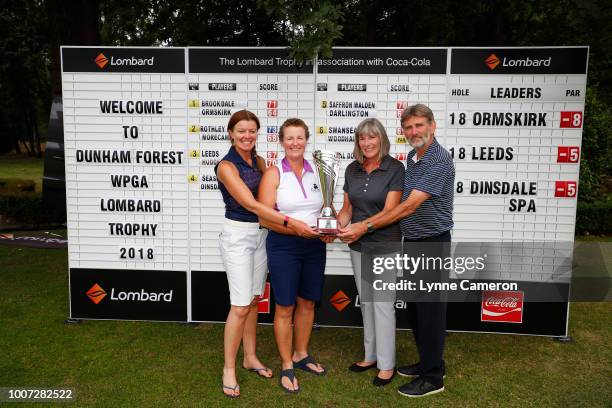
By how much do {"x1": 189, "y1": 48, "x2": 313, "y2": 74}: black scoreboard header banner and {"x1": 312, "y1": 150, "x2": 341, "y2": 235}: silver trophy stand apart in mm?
1132

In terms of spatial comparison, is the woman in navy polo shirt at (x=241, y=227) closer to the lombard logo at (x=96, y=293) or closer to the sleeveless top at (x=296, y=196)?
the sleeveless top at (x=296, y=196)

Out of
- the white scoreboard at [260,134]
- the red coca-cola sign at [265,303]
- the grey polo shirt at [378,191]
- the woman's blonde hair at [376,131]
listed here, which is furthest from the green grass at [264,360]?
the woman's blonde hair at [376,131]

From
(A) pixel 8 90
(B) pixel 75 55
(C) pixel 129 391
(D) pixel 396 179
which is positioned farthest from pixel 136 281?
(A) pixel 8 90

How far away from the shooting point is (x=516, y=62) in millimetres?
3951

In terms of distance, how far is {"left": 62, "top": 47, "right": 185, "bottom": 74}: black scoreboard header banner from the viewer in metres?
4.15

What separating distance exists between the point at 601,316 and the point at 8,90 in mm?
33599

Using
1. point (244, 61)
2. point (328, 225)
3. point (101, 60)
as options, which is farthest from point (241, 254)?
point (101, 60)

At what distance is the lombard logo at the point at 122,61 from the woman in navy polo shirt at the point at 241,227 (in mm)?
1477

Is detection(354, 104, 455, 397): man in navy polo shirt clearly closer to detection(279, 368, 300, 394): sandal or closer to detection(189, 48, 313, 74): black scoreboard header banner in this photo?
detection(279, 368, 300, 394): sandal

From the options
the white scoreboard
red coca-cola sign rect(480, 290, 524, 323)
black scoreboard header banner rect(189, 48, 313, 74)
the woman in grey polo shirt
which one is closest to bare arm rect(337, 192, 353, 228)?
the woman in grey polo shirt

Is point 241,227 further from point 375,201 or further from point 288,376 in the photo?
point 288,376

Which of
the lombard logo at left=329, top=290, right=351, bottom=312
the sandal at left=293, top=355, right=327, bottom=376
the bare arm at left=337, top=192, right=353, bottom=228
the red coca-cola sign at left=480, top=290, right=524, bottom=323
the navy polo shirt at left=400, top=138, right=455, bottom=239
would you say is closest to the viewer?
the navy polo shirt at left=400, top=138, right=455, bottom=239

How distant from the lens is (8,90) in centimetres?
2972

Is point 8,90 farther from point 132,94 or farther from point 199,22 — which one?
point 132,94
